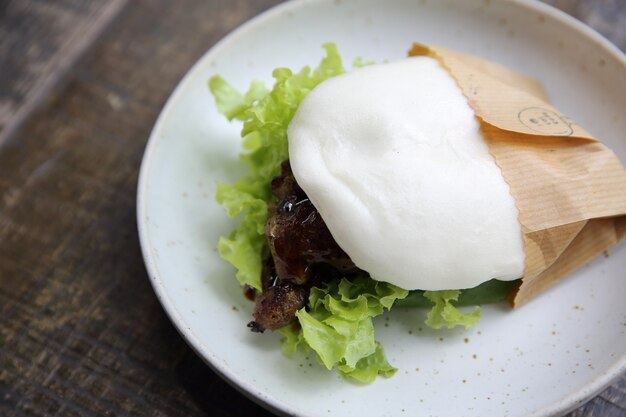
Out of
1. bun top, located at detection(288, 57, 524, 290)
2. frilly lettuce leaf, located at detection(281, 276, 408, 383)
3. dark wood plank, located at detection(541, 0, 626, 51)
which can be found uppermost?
dark wood plank, located at detection(541, 0, 626, 51)

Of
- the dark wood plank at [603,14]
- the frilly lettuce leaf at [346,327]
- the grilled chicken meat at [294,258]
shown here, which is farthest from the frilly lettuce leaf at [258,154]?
the dark wood plank at [603,14]

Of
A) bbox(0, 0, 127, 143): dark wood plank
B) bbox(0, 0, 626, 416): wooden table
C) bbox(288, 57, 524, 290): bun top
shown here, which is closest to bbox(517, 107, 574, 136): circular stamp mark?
bbox(288, 57, 524, 290): bun top

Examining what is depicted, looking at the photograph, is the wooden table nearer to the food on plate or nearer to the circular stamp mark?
the food on plate

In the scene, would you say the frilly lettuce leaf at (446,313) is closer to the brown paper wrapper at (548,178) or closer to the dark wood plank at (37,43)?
the brown paper wrapper at (548,178)

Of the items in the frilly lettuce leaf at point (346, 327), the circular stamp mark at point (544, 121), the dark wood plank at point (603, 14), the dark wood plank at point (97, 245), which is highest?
the dark wood plank at point (603, 14)

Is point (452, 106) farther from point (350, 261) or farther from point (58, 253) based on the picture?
point (58, 253)

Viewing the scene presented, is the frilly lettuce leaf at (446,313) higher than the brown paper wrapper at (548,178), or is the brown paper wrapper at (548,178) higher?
the brown paper wrapper at (548,178)

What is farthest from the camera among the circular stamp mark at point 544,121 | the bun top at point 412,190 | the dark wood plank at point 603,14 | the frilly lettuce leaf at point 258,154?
the dark wood plank at point 603,14

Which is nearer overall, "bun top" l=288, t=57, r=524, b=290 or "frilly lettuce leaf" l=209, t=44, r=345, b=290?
"bun top" l=288, t=57, r=524, b=290
